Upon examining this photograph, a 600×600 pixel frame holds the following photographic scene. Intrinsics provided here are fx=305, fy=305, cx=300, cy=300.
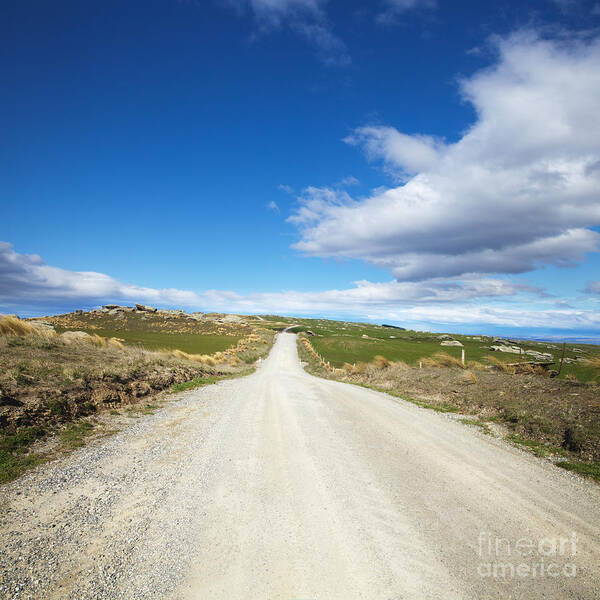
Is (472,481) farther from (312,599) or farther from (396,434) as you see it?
(312,599)

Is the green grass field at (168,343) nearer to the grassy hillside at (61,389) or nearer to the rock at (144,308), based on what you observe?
the grassy hillside at (61,389)

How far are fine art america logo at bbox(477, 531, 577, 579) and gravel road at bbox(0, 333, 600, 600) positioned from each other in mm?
24

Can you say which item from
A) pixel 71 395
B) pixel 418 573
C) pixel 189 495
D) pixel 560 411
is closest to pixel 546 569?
pixel 418 573

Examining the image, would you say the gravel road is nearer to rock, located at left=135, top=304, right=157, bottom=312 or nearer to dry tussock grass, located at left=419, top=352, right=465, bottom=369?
dry tussock grass, located at left=419, top=352, right=465, bottom=369

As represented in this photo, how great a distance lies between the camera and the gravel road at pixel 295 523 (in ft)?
13.0

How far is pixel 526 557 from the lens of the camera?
461 cm

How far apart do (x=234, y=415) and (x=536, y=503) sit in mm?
9539

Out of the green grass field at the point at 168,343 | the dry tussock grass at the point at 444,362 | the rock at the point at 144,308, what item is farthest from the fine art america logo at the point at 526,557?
the rock at the point at 144,308

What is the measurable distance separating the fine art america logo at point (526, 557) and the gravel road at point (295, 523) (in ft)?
0.08

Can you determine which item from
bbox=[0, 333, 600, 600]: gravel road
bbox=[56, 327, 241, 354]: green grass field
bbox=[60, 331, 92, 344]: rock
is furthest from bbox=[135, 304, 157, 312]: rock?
bbox=[0, 333, 600, 600]: gravel road

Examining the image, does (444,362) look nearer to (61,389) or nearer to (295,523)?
(295,523)

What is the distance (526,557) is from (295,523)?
355cm

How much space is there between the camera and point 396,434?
10.4m

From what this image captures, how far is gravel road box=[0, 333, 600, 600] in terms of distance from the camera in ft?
13.0
